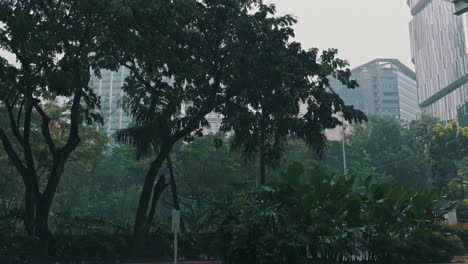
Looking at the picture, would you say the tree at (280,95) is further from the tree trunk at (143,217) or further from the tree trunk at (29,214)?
the tree trunk at (29,214)

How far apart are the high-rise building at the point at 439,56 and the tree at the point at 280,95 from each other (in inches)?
3213

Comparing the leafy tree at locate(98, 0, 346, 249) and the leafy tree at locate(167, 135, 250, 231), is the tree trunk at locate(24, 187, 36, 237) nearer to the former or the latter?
the leafy tree at locate(98, 0, 346, 249)

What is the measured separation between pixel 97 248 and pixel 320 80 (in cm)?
1155

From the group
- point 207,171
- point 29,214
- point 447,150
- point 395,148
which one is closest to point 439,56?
point 395,148

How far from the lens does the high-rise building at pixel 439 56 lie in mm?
105938

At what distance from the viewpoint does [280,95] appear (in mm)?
21047

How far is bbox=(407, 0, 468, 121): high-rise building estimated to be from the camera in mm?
105938

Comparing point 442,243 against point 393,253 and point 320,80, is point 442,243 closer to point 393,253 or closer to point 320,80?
point 393,253

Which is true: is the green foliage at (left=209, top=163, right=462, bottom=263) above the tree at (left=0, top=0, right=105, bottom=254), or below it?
below

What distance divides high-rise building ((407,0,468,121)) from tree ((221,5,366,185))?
81.6 m

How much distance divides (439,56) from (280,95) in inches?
4300

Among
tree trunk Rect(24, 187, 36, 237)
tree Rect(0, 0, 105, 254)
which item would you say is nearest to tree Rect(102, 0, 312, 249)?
tree Rect(0, 0, 105, 254)

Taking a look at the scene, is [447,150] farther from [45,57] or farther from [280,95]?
[45,57]

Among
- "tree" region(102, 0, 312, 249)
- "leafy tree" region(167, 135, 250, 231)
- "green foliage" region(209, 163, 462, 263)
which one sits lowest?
"green foliage" region(209, 163, 462, 263)
